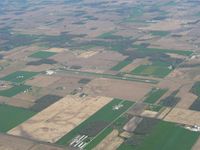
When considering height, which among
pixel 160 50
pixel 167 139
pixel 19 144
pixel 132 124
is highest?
pixel 19 144

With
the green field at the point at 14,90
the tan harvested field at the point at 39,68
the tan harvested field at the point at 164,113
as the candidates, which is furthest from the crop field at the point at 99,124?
the tan harvested field at the point at 39,68

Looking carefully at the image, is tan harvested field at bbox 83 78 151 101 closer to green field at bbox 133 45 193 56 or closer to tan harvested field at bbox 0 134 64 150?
tan harvested field at bbox 0 134 64 150

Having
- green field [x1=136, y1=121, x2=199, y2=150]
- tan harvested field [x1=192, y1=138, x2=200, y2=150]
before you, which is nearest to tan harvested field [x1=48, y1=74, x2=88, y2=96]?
green field [x1=136, y1=121, x2=199, y2=150]

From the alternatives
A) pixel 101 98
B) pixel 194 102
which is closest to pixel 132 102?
pixel 101 98

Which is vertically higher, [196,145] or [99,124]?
[99,124]

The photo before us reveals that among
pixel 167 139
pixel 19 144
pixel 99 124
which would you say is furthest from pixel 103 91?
pixel 19 144

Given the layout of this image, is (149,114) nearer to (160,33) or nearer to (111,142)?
(111,142)

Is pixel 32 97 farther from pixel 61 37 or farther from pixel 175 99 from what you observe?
pixel 61 37
